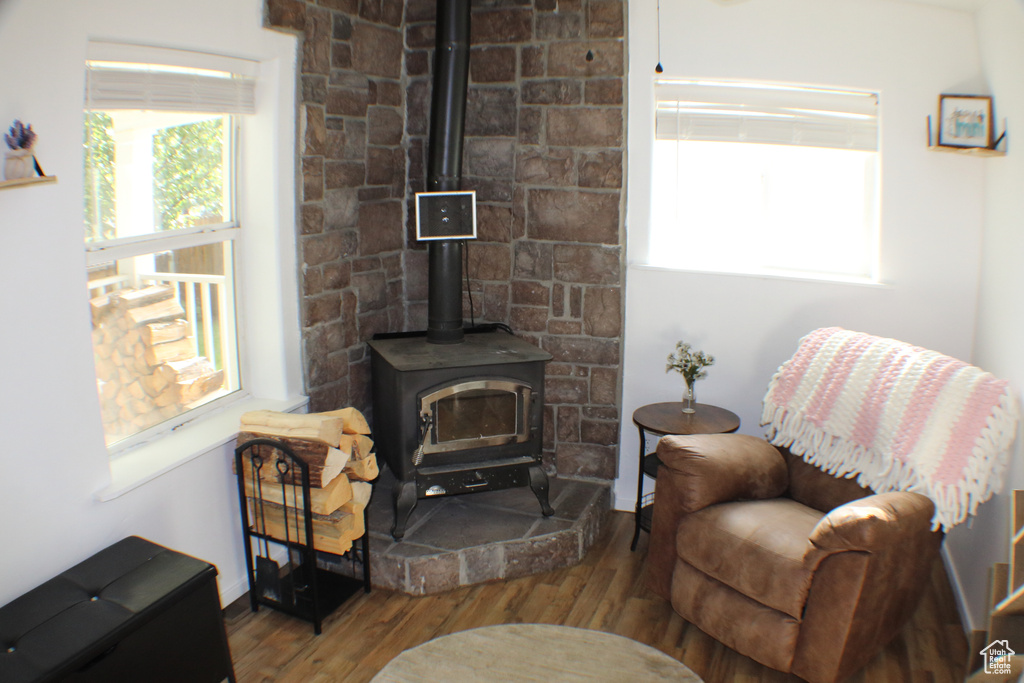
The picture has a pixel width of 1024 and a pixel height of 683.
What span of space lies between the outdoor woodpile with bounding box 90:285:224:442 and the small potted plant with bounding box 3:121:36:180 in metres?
0.66

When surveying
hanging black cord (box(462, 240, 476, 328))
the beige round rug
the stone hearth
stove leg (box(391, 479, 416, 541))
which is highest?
hanging black cord (box(462, 240, 476, 328))

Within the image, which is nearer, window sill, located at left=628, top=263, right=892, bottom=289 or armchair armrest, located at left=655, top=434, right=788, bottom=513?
armchair armrest, located at left=655, top=434, right=788, bottom=513

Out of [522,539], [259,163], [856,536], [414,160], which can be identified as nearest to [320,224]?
[259,163]

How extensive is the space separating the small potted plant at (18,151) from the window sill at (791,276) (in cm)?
247

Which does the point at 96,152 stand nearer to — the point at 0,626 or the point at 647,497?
the point at 0,626

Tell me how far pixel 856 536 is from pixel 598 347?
1631 millimetres

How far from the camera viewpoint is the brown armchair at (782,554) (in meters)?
2.53

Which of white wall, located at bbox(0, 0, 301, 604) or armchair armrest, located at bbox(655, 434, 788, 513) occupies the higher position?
white wall, located at bbox(0, 0, 301, 604)

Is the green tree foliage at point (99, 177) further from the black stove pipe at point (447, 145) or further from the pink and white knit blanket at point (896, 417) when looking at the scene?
the pink and white knit blanket at point (896, 417)

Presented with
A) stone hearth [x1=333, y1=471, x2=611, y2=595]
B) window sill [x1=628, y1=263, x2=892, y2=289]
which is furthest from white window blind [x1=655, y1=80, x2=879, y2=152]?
stone hearth [x1=333, y1=471, x2=611, y2=595]

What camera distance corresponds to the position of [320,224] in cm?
343

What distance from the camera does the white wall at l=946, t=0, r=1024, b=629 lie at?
9.09ft

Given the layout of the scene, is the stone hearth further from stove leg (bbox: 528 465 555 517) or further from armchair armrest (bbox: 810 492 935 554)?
armchair armrest (bbox: 810 492 935 554)

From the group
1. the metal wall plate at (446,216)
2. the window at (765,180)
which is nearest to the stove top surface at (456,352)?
the metal wall plate at (446,216)
